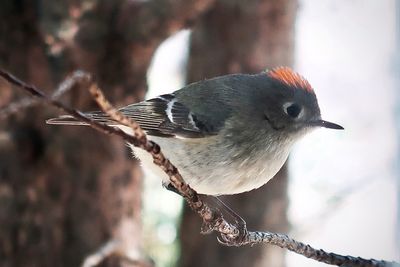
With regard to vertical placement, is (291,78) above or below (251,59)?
below

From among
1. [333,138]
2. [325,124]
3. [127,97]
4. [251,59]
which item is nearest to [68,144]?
[127,97]

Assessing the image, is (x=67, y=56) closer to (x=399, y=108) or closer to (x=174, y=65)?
(x=174, y=65)

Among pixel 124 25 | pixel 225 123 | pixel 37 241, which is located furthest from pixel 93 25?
pixel 225 123

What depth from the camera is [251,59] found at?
2.46 meters

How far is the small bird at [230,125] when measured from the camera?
1.34 meters

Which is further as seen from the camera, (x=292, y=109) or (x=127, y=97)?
(x=127, y=97)

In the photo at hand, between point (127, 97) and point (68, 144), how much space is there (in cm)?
26

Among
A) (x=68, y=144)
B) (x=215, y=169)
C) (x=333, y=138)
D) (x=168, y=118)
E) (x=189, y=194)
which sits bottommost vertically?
(x=189, y=194)

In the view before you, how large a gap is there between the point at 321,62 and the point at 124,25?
110 centimetres

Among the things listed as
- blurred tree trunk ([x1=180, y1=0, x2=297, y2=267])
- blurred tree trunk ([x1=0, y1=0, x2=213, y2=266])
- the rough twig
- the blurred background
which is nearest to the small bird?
the rough twig

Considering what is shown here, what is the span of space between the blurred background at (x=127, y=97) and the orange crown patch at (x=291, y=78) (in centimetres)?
42

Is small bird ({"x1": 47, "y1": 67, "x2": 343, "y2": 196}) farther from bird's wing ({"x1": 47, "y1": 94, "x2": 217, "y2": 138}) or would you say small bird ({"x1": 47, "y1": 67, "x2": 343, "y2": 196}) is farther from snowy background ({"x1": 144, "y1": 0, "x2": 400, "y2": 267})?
snowy background ({"x1": 144, "y1": 0, "x2": 400, "y2": 267})

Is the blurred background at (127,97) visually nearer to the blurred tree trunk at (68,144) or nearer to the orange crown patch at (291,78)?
the blurred tree trunk at (68,144)

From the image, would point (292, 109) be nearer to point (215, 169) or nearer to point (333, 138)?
point (215, 169)
